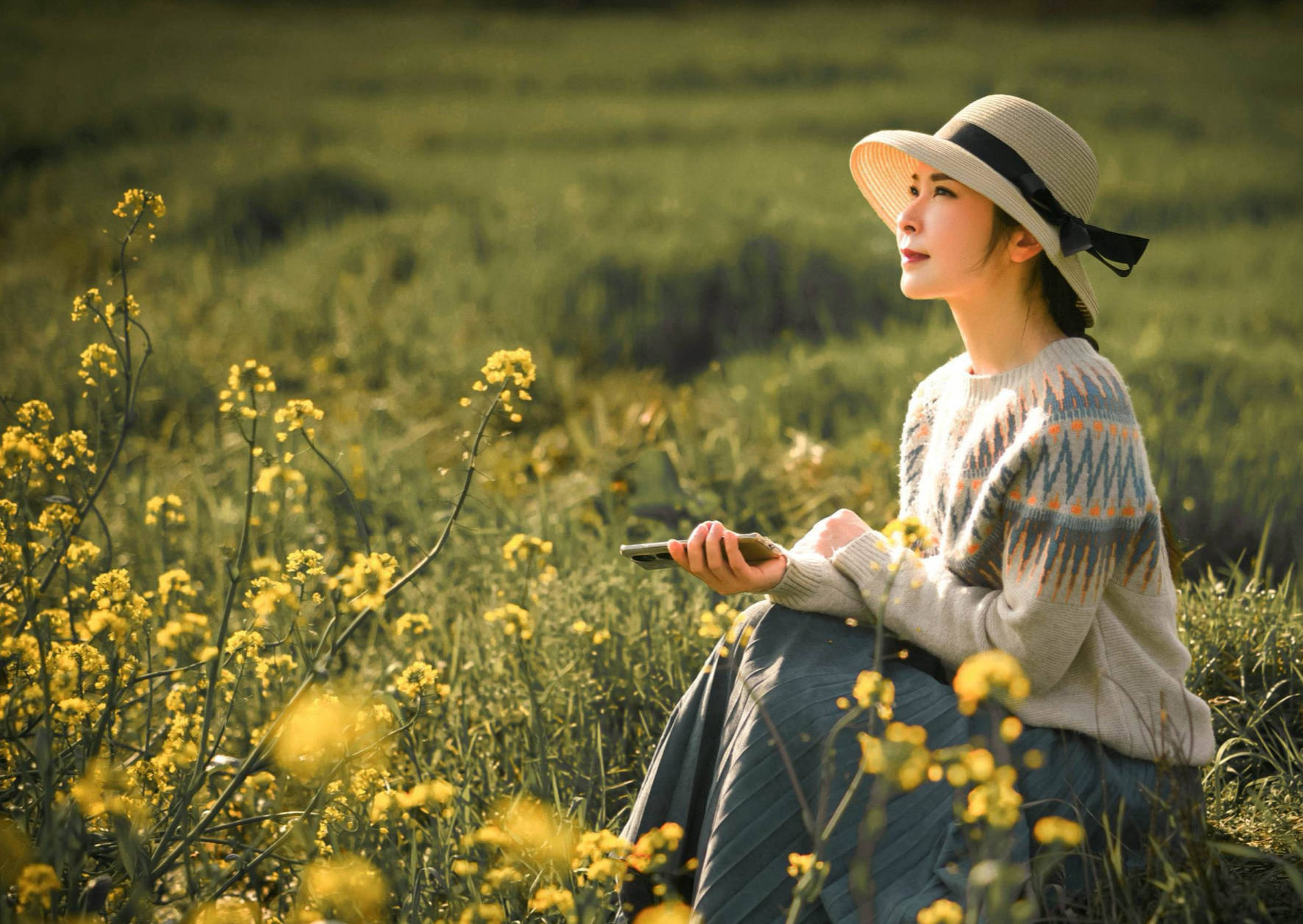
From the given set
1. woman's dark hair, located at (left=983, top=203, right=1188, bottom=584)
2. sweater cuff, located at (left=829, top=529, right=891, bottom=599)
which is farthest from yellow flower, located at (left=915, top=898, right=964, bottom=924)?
woman's dark hair, located at (left=983, top=203, right=1188, bottom=584)

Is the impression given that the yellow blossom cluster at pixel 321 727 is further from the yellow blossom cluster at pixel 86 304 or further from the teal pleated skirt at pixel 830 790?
the yellow blossom cluster at pixel 86 304

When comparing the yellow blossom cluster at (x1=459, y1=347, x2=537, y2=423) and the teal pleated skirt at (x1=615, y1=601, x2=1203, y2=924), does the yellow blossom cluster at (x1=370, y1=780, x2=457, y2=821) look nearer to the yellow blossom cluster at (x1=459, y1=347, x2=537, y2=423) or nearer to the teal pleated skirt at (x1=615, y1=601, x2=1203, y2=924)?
the teal pleated skirt at (x1=615, y1=601, x2=1203, y2=924)

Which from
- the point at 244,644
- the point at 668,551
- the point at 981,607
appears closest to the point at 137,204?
the point at 244,644

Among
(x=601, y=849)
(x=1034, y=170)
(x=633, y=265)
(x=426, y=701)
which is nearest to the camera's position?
(x=601, y=849)

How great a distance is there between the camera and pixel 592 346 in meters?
5.34

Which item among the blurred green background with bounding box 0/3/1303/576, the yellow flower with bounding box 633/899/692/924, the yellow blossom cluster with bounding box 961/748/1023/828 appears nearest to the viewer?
the yellow blossom cluster with bounding box 961/748/1023/828

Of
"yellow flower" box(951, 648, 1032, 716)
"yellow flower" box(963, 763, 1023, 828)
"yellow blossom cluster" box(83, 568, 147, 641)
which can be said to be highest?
"yellow flower" box(951, 648, 1032, 716)

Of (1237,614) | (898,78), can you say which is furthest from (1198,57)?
(1237,614)

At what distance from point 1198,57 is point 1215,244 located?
28.2ft

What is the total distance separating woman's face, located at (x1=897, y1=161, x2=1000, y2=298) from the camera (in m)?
1.86

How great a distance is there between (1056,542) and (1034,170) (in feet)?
2.02

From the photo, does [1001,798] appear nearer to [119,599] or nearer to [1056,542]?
[1056,542]

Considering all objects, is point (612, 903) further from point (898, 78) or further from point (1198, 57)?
point (1198, 57)

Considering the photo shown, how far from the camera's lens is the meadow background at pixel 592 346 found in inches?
96.3
